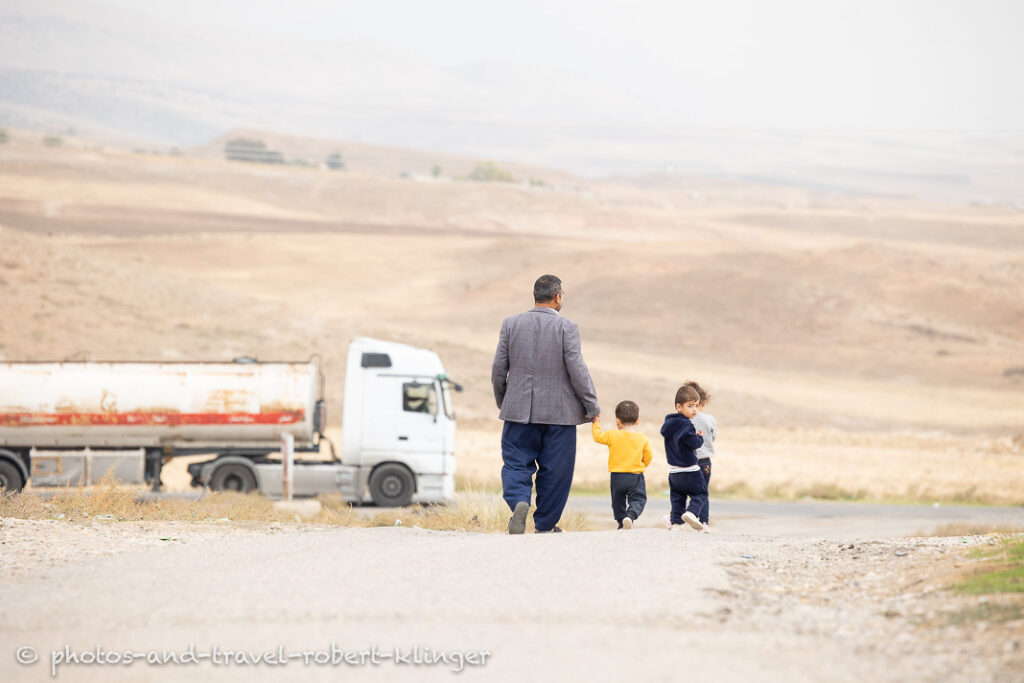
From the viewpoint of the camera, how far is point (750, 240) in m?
126

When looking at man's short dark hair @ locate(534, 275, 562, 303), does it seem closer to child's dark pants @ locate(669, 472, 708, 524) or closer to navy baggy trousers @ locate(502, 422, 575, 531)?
navy baggy trousers @ locate(502, 422, 575, 531)

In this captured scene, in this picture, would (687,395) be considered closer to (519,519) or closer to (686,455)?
(686,455)

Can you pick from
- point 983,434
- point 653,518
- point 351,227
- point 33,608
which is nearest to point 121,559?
point 33,608

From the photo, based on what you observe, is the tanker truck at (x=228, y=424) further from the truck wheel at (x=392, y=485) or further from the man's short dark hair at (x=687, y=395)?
the man's short dark hair at (x=687, y=395)

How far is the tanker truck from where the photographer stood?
2181 centimetres

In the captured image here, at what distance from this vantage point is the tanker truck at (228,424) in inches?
859

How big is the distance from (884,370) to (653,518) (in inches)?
1619

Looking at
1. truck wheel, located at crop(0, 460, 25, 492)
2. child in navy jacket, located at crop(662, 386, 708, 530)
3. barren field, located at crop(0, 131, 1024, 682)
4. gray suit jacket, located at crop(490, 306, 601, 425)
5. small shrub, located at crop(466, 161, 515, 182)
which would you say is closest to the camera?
barren field, located at crop(0, 131, 1024, 682)

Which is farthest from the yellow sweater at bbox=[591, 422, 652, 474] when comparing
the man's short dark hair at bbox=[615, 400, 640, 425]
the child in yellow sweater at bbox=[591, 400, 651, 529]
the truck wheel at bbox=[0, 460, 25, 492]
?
the truck wheel at bbox=[0, 460, 25, 492]

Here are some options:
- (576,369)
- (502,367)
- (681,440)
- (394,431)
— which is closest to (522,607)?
(576,369)

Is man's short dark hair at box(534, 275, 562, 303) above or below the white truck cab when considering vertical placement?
above

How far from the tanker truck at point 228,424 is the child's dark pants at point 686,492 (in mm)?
11138

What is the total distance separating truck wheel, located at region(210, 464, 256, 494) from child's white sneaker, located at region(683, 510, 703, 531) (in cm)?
1342

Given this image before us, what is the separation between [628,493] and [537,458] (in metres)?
1.13
